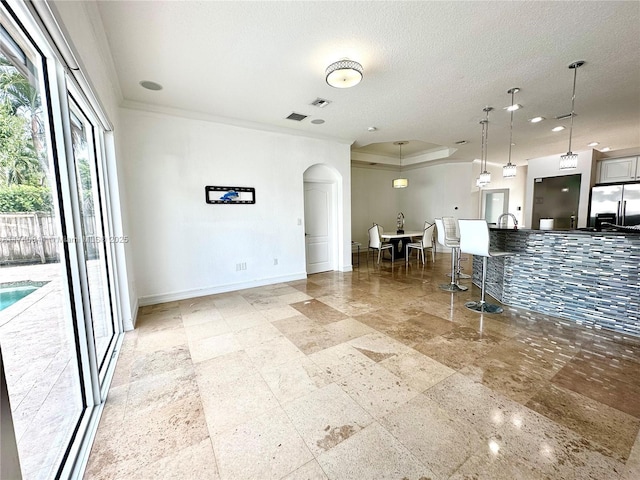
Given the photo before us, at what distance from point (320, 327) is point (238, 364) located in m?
1.02

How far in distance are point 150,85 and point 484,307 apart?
5.10 meters

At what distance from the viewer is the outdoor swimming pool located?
1044 millimetres

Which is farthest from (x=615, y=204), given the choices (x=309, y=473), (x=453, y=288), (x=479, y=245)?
(x=309, y=473)

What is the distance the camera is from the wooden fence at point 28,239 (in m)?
1.08

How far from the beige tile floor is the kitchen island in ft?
0.78

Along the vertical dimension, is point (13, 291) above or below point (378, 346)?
above

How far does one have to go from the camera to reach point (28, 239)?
127 cm

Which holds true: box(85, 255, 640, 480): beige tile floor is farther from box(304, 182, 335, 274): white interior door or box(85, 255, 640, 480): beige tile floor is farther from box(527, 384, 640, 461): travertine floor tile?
box(304, 182, 335, 274): white interior door

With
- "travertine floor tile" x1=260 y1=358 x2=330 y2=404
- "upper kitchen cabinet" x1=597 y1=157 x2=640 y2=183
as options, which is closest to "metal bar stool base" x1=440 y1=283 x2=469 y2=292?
"travertine floor tile" x1=260 y1=358 x2=330 y2=404

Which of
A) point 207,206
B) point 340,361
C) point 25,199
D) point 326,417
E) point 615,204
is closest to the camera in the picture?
point 25,199

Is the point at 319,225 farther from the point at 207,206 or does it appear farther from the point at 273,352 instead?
the point at 273,352

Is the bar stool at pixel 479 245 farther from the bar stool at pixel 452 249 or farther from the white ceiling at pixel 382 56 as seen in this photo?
the white ceiling at pixel 382 56

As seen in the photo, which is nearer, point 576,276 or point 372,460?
point 372,460

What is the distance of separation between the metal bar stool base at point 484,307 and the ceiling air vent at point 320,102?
343 cm
